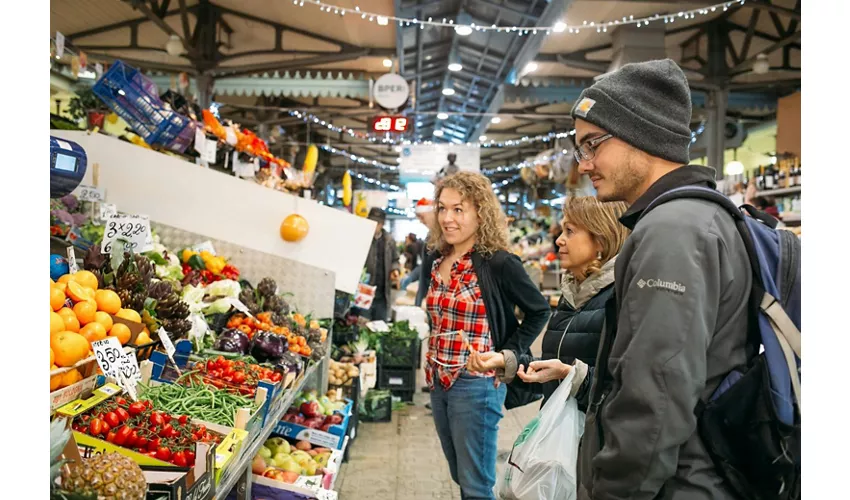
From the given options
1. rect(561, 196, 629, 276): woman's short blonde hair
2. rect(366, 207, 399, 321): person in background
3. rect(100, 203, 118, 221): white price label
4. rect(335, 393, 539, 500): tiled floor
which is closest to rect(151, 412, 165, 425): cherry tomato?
rect(561, 196, 629, 276): woman's short blonde hair

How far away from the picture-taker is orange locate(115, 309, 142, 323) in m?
2.79

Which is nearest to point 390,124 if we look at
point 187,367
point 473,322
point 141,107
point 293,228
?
point 293,228

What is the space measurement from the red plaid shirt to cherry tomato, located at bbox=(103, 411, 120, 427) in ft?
4.82

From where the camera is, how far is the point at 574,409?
211 cm

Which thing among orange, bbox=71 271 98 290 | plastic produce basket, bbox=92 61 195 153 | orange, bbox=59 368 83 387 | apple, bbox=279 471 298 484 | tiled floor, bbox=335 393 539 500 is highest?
plastic produce basket, bbox=92 61 195 153

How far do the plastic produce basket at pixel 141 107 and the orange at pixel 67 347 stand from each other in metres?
2.87

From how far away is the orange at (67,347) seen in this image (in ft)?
7.27

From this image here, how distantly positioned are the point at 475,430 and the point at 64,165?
2161 millimetres

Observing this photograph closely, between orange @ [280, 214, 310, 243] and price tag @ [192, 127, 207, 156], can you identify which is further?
price tag @ [192, 127, 207, 156]

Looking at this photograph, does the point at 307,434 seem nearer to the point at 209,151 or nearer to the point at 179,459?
the point at 179,459

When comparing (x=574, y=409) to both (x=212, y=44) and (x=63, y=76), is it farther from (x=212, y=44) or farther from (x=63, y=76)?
(x=63, y=76)

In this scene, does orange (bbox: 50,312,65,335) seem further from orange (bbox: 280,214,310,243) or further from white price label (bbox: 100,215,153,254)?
orange (bbox: 280,214,310,243)

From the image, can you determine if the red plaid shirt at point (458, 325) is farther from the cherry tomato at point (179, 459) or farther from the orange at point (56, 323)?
the orange at point (56, 323)
